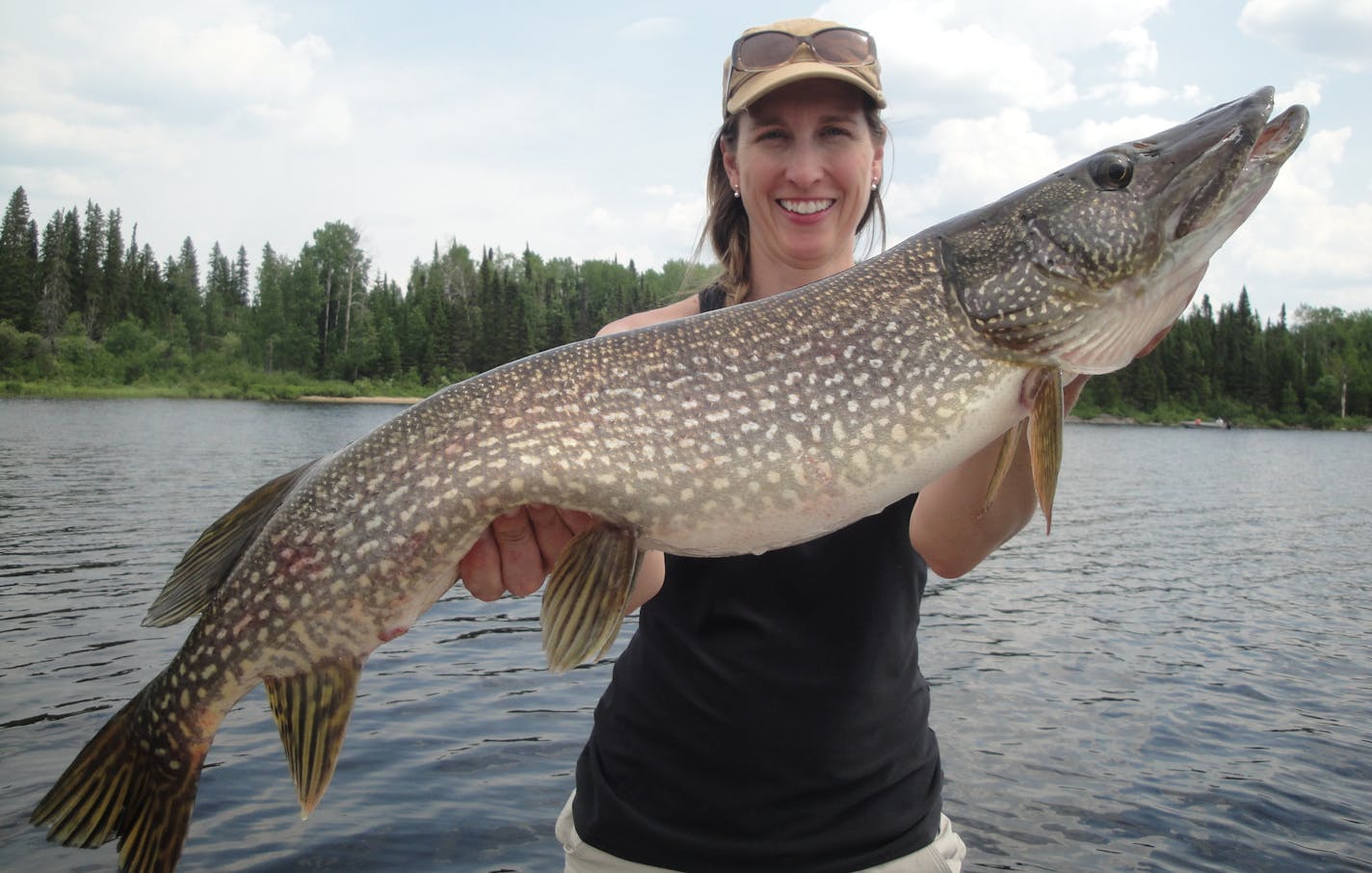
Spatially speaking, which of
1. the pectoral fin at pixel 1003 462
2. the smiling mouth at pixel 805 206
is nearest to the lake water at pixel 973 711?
the pectoral fin at pixel 1003 462

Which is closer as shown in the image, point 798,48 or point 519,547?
point 519,547

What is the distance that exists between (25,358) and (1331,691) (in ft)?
210

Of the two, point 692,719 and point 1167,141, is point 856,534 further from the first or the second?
point 1167,141

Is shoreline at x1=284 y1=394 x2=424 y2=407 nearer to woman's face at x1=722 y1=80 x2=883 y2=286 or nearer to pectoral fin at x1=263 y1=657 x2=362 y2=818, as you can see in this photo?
woman's face at x1=722 y1=80 x2=883 y2=286

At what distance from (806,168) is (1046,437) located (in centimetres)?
107

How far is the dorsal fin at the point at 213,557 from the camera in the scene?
2555mm

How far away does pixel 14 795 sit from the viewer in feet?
18.4

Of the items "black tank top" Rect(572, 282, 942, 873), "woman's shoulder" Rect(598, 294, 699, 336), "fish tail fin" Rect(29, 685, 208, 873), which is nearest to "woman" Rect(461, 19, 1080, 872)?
"black tank top" Rect(572, 282, 942, 873)

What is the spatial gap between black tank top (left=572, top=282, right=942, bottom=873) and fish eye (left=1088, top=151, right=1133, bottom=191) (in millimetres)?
1128

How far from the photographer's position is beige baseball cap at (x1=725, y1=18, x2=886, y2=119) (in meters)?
2.79

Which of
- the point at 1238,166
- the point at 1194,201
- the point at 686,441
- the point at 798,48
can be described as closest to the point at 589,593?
the point at 686,441

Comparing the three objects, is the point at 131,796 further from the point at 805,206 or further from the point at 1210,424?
the point at 1210,424

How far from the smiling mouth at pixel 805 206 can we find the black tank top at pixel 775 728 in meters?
1.02

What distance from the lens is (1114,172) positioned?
2500 mm
